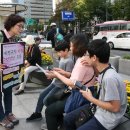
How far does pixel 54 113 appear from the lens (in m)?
4.41

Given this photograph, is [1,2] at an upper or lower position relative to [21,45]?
upper

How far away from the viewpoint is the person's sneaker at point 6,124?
508 centimetres

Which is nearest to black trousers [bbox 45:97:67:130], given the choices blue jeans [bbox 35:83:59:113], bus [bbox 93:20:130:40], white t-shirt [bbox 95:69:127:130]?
blue jeans [bbox 35:83:59:113]

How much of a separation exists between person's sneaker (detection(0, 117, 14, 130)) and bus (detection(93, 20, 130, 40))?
25587 millimetres

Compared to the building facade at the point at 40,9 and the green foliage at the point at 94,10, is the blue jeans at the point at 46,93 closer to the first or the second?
the green foliage at the point at 94,10

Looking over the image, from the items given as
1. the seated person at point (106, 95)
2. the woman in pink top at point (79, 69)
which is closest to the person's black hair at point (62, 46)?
the woman in pink top at point (79, 69)

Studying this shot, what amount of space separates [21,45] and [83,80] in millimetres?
1334

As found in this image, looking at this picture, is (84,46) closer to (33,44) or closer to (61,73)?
(61,73)

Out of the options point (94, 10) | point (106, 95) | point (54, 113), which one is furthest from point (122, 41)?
point (106, 95)

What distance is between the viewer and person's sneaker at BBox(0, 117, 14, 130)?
200 inches

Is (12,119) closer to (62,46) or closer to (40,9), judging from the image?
(62,46)

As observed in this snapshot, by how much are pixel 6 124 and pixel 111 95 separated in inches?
95.6

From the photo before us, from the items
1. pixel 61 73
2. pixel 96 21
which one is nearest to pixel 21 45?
pixel 61 73

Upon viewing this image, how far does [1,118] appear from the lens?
16.9 ft
